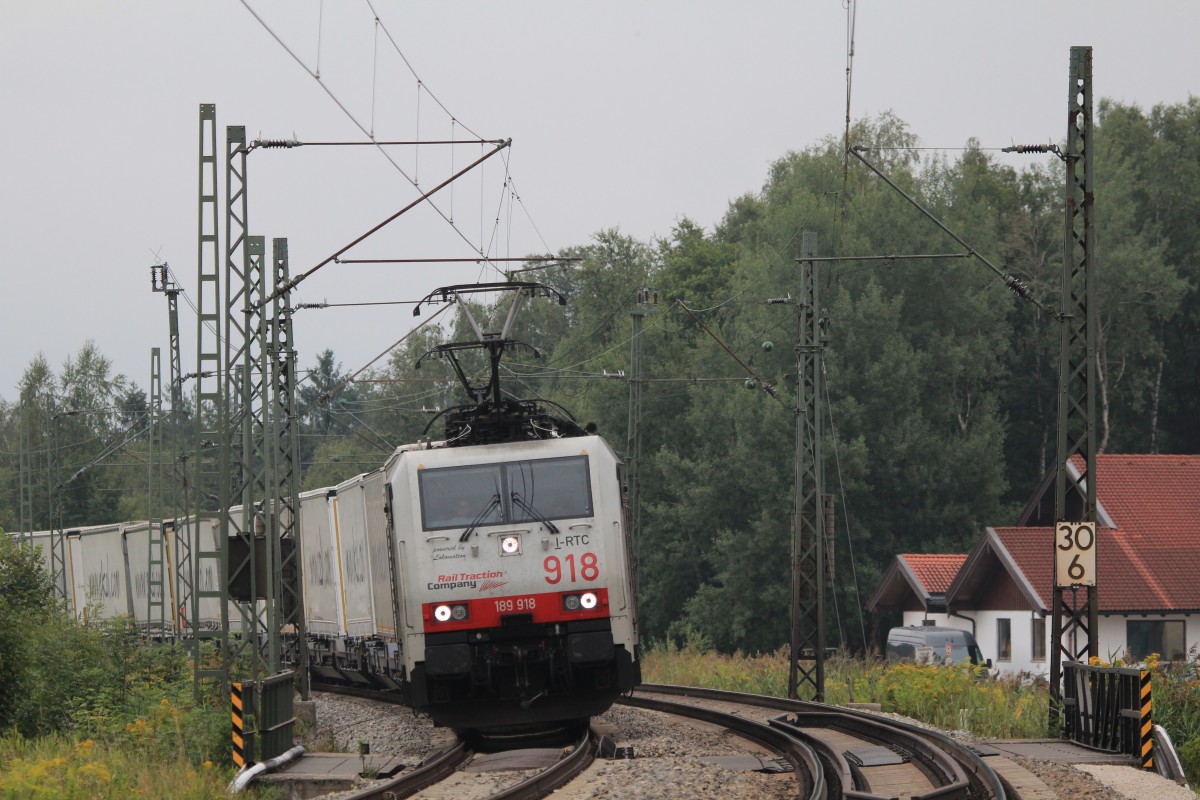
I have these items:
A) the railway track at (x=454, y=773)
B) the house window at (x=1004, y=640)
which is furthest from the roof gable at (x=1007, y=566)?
the railway track at (x=454, y=773)

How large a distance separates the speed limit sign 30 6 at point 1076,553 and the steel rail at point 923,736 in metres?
2.17

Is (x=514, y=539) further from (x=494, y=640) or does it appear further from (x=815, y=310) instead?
(x=815, y=310)

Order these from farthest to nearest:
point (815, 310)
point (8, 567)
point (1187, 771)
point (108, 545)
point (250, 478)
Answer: point (108, 545) < point (8, 567) < point (815, 310) < point (250, 478) < point (1187, 771)

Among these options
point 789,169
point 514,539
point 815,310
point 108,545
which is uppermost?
point 789,169

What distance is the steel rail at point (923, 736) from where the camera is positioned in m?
12.0

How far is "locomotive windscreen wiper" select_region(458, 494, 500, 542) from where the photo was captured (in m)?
16.0

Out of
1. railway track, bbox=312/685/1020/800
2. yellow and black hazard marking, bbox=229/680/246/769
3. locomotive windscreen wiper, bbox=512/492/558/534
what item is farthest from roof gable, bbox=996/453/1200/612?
yellow and black hazard marking, bbox=229/680/246/769

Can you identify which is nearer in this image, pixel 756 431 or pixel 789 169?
pixel 756 431

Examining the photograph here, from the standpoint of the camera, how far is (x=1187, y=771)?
601 inches


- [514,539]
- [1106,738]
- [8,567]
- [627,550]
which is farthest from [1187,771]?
[8,567]

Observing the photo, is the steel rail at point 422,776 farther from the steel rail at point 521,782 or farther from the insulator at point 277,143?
the insulator at point 277,143

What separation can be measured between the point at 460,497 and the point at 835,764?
15.6 ft

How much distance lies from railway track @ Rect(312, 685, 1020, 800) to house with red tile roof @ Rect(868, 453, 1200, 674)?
17.8 metres

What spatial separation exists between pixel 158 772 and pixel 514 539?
4120 mm
